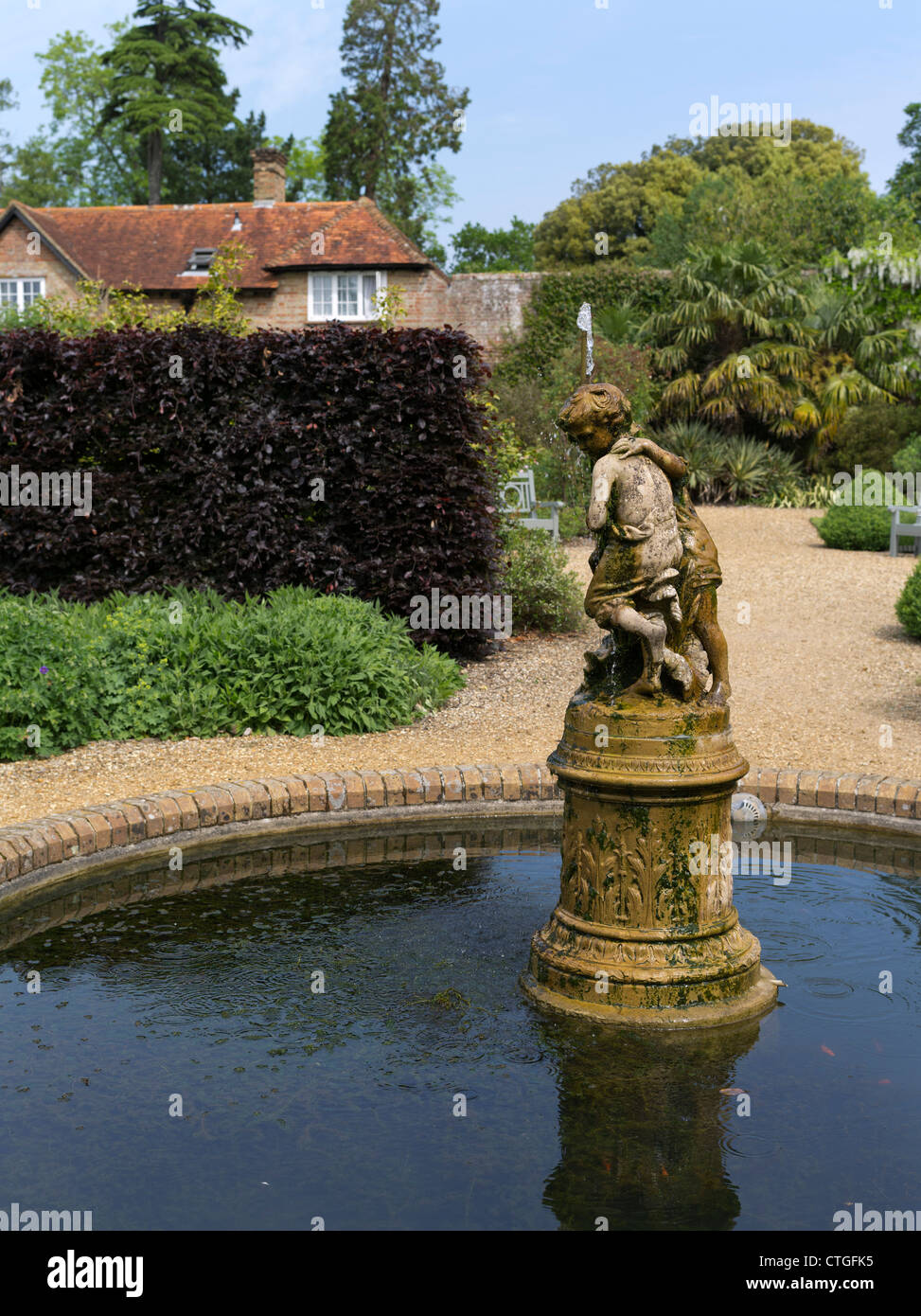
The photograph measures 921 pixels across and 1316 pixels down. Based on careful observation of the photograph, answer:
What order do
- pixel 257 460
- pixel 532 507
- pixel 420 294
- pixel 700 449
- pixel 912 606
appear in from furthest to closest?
pixel 420 294, pixel 700 449, pixel 532 507, pixel 912 606, pixel 257 460

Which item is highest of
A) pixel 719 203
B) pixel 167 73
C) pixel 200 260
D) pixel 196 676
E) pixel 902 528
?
pixel 167 73

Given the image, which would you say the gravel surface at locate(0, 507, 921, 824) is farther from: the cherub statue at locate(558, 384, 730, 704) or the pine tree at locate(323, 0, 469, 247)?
the pine tree at locate(323, 0, 469, 247)

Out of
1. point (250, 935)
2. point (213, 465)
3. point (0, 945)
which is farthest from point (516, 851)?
point (213, 465)

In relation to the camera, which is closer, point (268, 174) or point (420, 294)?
point (420, 294)

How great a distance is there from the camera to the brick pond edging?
5.88 m

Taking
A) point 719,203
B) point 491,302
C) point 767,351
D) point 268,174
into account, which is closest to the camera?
point 767,351

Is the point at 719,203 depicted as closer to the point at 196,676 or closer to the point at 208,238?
the point at 208,238

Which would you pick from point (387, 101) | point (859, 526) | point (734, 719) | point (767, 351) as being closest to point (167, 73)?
point (387, 101)

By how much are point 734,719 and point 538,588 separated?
3266mm

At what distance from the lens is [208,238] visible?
30547 millimetres

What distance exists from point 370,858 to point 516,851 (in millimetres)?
725

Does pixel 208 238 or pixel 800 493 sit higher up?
pixel 208 238

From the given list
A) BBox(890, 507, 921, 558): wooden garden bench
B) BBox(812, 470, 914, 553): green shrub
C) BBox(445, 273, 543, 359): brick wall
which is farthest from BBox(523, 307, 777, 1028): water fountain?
BBox(445, 273, 543, 359): brick wall

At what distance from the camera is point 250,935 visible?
493 cm
